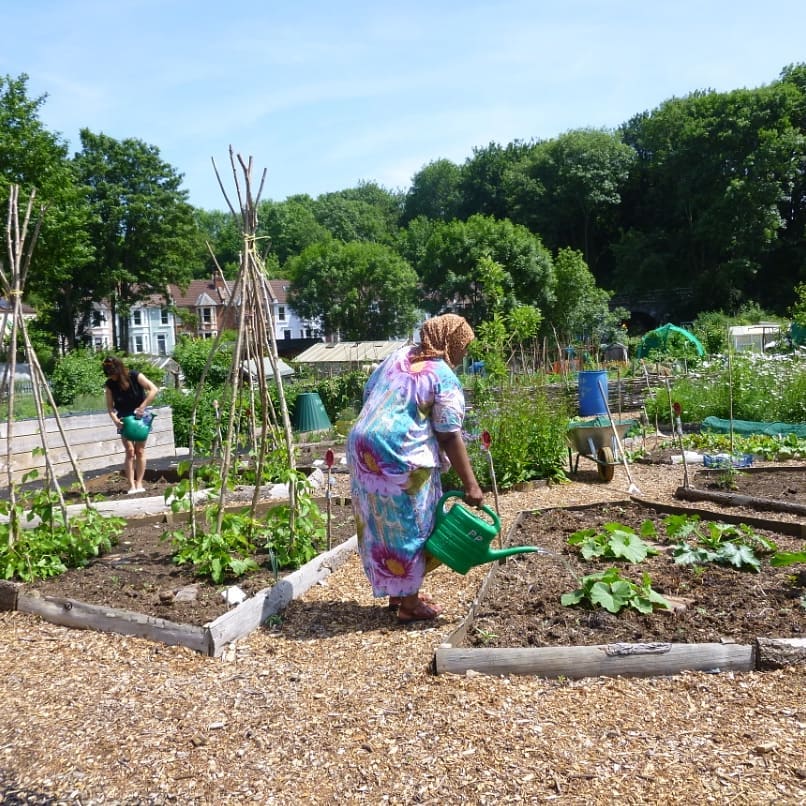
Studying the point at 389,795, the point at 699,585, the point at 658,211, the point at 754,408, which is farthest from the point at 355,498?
the point at 658,211

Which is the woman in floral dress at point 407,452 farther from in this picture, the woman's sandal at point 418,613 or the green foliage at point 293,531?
the green foliage at point 293,531

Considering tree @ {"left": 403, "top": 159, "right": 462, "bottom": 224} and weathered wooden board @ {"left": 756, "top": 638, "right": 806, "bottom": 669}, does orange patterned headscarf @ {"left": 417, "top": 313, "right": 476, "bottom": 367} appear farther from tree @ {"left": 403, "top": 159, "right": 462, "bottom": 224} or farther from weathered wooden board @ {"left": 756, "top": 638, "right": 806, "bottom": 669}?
tree @ {"left": 403, "top": 159, "right": 462, "bottom": 224}

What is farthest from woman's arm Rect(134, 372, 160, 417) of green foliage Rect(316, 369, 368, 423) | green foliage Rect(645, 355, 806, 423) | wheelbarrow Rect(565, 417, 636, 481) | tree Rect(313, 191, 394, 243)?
tree Rect(313, 191, 394, 243)

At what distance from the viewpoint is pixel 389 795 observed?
7.93 ft

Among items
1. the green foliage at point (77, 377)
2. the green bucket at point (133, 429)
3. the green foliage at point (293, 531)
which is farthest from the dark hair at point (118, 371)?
the green foliage at point (77, 377)

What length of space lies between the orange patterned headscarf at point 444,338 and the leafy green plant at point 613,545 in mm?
1515

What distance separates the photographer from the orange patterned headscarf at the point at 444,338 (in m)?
3.64

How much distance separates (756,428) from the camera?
9.61 metres

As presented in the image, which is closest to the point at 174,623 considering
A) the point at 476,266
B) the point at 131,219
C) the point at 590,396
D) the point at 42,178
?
the point at 590,396

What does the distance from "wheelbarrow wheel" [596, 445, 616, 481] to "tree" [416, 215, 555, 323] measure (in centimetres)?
2677

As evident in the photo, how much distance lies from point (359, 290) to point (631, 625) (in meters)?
40.6

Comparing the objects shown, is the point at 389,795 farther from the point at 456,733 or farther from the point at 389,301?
the point at 389,301

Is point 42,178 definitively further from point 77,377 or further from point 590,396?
point 590,396

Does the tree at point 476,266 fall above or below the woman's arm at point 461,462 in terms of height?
above
